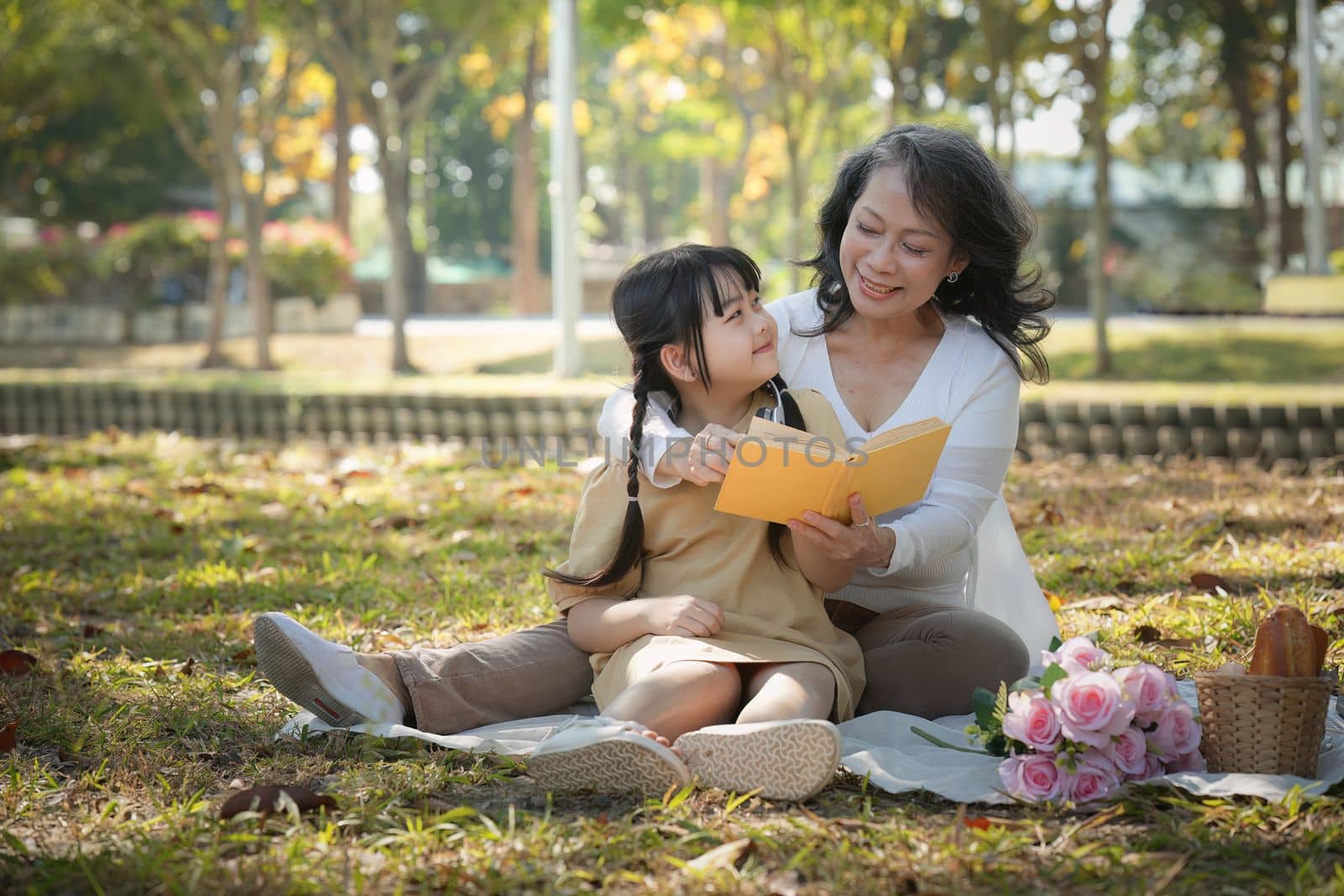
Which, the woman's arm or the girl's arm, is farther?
the woman's arm

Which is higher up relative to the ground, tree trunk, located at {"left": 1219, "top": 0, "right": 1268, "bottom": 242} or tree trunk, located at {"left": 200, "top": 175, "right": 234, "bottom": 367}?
tree trunk, located at {"left": 1219, "top": 0, "right": 1268, "bottom": 242}

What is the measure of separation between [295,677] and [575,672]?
0.58 m

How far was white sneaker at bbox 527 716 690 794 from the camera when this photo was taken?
2.16 metres

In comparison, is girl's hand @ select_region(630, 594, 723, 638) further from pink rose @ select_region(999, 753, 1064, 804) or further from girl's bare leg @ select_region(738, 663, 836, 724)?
pink rose @ select_region(999, 753, 1064, 804)

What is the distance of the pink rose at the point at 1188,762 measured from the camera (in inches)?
89.0

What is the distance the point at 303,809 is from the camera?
2184 mm

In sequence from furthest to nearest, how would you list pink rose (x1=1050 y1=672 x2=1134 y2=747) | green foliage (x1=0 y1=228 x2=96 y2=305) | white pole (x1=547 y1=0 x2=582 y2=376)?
green foliage (x1=0 y1=228 x2=96 y2=305), white pole (x1=547 y1=0 x2=582 y2=376), pink rose (x1=1050 y1=672 x2=1134 y2=747)

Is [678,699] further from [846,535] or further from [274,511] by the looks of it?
[274,511]

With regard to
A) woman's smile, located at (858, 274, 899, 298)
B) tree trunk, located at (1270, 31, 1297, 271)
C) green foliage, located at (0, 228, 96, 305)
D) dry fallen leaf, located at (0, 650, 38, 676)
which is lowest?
dry fallen leaf, located at (0, 650, 38, 676)

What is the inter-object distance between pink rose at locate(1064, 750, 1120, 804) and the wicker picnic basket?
0.23 meters

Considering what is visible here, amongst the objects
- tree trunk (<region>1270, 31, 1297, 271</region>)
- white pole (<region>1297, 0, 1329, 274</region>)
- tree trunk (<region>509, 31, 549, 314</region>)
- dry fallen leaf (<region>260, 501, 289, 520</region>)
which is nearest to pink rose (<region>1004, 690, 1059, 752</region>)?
dry fallen leaf (<region>260, 501, 289, 520</region>)

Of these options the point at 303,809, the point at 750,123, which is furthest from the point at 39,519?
the point at 750,123

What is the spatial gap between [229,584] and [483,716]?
1.77 metres

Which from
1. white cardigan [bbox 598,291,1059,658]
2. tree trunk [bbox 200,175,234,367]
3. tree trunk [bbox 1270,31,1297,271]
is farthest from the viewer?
tree trunk [bbox 1270,31,1297,271]
